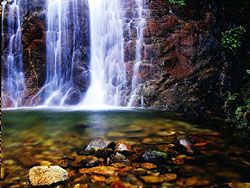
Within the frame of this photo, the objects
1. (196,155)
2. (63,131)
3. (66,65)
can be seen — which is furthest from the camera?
(66,65)

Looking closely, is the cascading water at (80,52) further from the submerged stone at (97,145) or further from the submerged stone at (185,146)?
the submerged stone at (185,146)

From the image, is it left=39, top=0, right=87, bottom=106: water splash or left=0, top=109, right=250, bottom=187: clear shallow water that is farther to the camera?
left=39, top=0, right=87, bottom=106: water splash

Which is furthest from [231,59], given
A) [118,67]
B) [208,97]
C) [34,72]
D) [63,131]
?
[34,72]

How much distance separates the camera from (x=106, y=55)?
43.3 feet

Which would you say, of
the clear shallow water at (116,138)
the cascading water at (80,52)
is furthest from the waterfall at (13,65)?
the clear shallow water at (116,138)

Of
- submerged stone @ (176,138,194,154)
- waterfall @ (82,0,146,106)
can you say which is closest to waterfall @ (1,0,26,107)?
waterfall @ (82,0,146,106)

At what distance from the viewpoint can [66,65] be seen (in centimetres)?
1348

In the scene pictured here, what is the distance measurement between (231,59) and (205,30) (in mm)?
2105

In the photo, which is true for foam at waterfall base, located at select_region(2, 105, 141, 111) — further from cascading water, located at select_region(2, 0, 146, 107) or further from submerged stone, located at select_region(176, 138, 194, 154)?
submerged stone, located at select_region(176, 138, 194, 154)

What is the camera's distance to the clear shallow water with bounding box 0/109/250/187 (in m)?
4.98

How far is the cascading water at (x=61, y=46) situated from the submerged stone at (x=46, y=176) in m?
8.48

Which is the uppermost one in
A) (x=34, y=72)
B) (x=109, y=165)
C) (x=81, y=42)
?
(x=81, y=42)

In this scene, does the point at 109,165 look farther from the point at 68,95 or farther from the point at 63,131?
the point at 68,95

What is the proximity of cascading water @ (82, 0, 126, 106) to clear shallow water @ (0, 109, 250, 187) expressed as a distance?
1862 mm
